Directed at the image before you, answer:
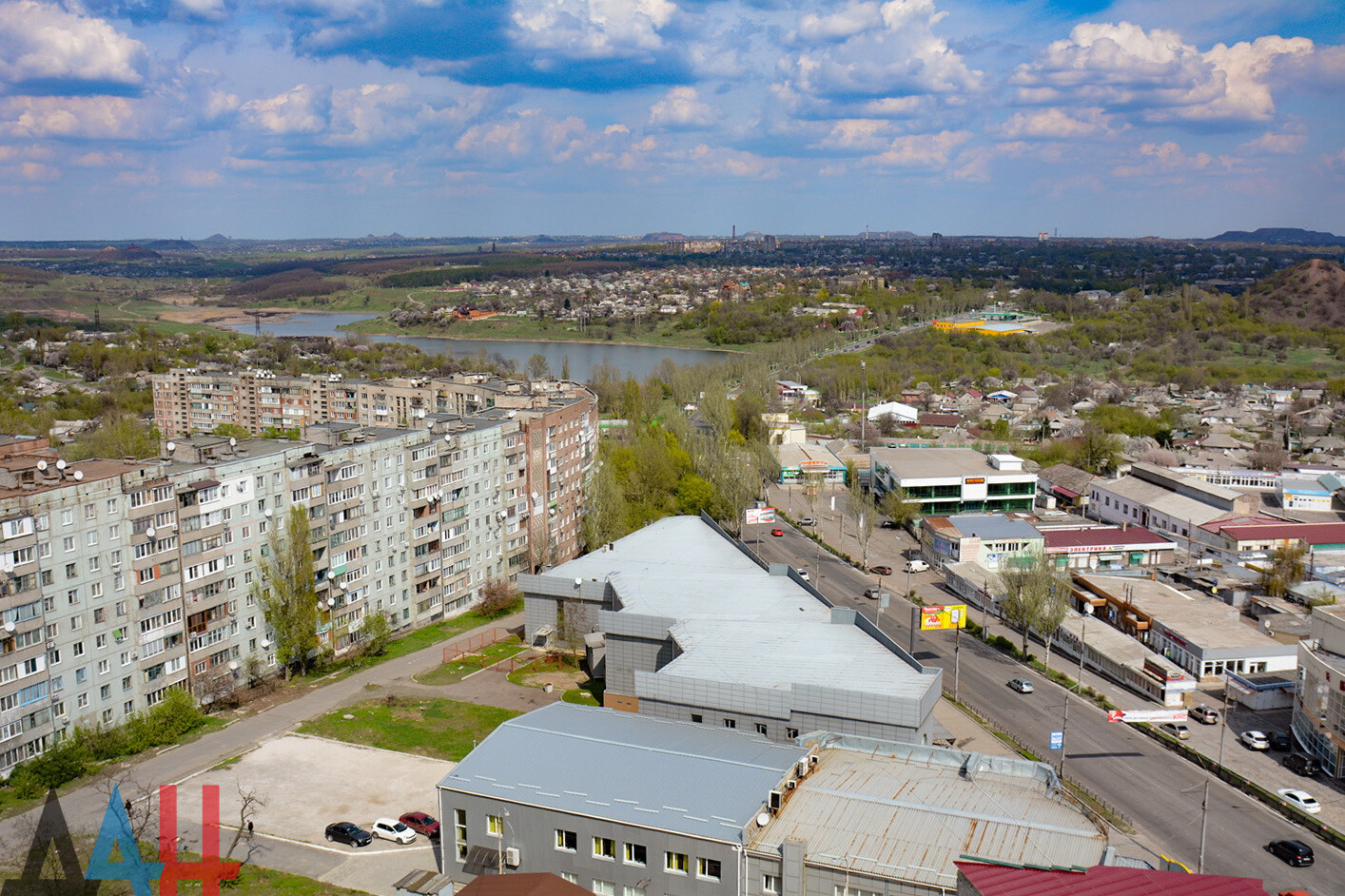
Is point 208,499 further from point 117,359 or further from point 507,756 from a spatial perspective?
point 117,359

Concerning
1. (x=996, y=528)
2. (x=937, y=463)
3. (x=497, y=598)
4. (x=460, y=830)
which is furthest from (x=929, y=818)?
(x=937, y=463)

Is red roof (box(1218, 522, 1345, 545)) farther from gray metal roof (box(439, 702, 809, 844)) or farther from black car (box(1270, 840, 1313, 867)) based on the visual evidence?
gray metal roof (box(439, 702, 809, 844))

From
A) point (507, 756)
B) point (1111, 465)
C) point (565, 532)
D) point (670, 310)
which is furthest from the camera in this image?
point (670, 310)

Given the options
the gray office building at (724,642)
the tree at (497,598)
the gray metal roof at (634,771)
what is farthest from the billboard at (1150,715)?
the tree at (497,598)

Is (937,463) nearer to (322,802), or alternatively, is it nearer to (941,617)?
(941,617)

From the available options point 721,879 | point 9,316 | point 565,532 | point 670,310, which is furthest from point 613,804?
point 670,310

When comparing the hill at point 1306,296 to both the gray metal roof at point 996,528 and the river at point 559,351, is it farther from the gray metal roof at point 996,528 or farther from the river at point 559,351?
the gray metal roof at point 996,528
